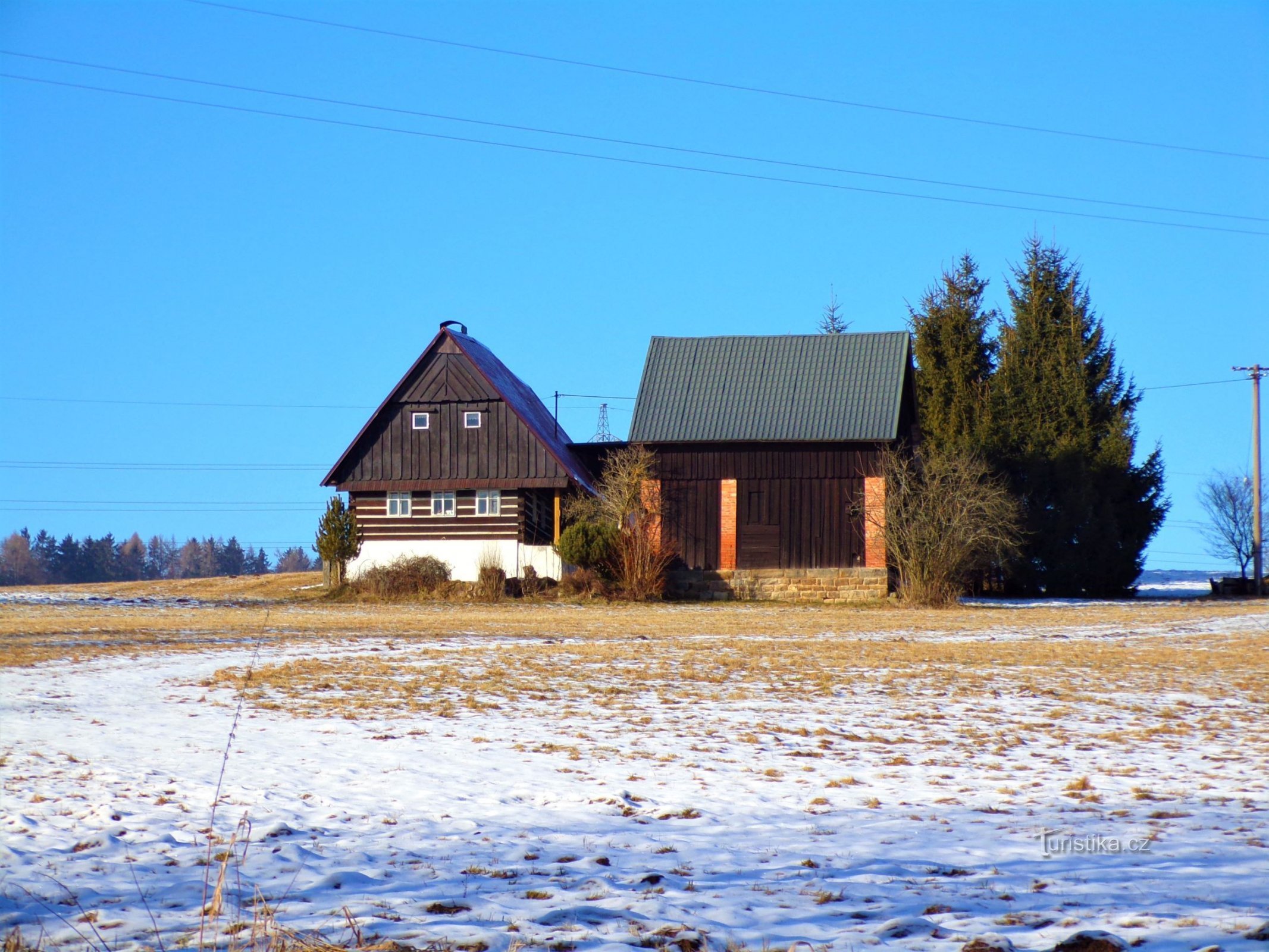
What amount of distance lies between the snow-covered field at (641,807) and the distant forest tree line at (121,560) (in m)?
81.0

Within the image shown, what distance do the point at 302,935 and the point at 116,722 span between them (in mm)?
6483

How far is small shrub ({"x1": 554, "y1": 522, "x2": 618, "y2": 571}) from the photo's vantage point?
35844 millimetres

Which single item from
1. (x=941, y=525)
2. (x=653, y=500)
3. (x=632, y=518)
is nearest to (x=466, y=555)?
(x=632, y=518)

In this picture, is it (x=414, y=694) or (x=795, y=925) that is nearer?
(x=795, y=925)

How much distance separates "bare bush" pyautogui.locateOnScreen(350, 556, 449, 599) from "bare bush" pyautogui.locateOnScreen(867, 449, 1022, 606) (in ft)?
45.8

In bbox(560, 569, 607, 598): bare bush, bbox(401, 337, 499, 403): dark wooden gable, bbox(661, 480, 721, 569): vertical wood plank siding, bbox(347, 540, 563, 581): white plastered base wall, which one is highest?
bbox(401, 337, 499, 403): dark wooden gable

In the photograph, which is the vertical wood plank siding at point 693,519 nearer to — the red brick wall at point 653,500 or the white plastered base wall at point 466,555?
the red brick wall at point 653,500

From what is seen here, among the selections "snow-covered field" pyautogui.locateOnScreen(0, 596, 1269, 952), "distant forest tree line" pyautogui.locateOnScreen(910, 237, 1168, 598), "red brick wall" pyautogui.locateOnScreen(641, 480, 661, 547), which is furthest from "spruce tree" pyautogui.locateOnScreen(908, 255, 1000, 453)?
"snow-covered field" pyautogui.locateOnScreen(0, 596, 1269, 952)

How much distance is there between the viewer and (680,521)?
38625 millimetres

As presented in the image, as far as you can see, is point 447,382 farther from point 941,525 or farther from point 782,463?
point 941,525

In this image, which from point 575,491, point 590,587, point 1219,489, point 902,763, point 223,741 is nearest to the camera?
point 902,763

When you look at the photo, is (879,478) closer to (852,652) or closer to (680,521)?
(680,521)

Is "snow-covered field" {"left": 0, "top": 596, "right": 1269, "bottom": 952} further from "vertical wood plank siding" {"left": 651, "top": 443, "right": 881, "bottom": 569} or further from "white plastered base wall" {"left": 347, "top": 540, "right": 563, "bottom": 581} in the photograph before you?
"white plastered base wall" {"left": 347, "top": 540, "right": 563, "bottom": 581}

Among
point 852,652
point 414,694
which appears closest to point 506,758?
point 414,694
